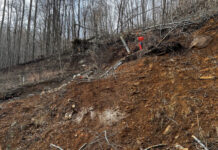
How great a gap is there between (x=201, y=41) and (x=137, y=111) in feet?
8.47

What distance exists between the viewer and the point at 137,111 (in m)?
2.65

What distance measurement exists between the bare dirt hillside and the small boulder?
0.21ft

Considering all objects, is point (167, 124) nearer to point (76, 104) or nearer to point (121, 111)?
point (121, 111)

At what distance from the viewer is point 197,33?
13.1ft

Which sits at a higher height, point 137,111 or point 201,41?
point 201,41

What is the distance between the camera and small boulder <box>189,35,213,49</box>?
11.6 ft

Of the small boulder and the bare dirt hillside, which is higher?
the small boulder

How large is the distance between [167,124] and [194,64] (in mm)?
1739

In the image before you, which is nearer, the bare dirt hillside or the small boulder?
the bare dirt hillside

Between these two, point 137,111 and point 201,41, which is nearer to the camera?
point 137,111

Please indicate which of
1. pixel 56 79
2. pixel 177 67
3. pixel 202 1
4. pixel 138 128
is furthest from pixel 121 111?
pixel 202 1

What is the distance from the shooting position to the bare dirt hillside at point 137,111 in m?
2.13

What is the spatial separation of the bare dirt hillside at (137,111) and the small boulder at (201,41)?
64 millimetres

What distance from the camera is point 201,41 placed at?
3.60 metres
